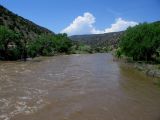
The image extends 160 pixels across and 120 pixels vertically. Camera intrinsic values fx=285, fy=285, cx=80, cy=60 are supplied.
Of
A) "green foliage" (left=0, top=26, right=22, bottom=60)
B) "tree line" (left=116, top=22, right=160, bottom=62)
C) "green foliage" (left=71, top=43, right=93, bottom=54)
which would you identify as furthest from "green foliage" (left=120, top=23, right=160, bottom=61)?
"green foliage" (left=71, top=43, right=93, bottom=54)

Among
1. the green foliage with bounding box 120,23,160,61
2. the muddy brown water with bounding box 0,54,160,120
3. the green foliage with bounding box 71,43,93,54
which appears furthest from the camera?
the green foliage with bounding box 71,43,93,54

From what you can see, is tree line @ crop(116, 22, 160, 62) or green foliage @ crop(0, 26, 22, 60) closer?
tree line @ crop(116, 22, 160, 62)

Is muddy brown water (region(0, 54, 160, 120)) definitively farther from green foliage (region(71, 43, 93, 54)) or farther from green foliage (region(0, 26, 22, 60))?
green foliage (region(71, 43, 93, 54))

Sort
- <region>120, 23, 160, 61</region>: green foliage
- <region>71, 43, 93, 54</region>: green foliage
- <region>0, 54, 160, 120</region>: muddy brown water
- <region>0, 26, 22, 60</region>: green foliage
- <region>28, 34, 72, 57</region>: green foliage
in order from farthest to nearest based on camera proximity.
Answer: <region>71, 43, 93, 54</region>: green foliage
<region>28, 34, 72, 57</region>: green foliage
<region>0, 26, 22, 60</region>: green foliage
<region>120, 23, 160, 61</region>: green foliage
<region>0, 54, 160, 120</region>: muddy brown water

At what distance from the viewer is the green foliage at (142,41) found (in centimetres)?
5474

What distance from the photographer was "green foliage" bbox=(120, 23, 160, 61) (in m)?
54.7

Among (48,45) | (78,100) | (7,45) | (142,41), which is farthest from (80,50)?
(78,100)

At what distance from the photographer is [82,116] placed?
62.9ft

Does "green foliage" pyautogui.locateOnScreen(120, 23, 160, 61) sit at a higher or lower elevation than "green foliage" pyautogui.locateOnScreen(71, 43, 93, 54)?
higher

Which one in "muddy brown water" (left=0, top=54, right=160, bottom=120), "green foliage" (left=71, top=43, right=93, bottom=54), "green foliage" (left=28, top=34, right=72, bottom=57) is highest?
"green foliage" (left=28, top=34, right=72, bottom=57)

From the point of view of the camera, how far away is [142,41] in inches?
2203

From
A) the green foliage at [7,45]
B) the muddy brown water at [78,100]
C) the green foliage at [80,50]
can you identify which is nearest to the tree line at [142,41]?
the muddy brown water at [78,100]

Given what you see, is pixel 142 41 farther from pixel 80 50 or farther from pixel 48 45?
pixel 80 50

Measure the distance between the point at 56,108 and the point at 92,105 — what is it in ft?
9.73
